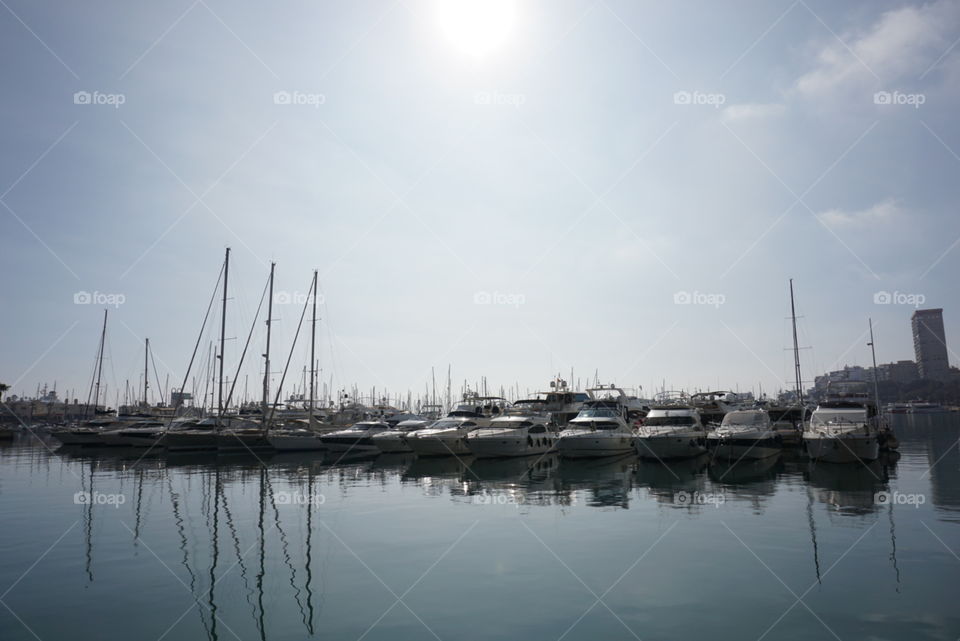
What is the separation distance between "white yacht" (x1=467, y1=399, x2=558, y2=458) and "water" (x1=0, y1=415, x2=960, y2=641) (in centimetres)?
1025

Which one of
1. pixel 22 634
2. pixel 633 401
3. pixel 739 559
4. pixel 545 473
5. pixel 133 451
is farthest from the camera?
pixel 633 401

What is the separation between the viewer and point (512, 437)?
37188 mm

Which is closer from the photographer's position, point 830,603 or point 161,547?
point 830,603

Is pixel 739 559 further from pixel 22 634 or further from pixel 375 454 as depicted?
pixel 375 454

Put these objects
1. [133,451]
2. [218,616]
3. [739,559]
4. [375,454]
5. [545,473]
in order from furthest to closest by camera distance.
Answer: [133,451]
[375,454]
[545,473]
[739,559]
[218,616]

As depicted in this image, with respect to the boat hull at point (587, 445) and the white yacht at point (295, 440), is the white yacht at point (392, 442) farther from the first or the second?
the boat hull at point (587, 445)

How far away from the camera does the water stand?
990 centimetres

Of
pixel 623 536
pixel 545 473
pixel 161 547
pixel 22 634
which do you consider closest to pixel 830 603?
pixel 623 536

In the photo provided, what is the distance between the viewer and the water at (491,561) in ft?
32.5

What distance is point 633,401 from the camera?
60.5 metres

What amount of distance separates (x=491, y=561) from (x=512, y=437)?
933 inches

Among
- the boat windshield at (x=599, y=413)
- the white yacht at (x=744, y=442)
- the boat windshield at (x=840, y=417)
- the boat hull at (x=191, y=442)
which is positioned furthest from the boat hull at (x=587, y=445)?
the boat hull at (x=191, y=442)

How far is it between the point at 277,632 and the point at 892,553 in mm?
13772

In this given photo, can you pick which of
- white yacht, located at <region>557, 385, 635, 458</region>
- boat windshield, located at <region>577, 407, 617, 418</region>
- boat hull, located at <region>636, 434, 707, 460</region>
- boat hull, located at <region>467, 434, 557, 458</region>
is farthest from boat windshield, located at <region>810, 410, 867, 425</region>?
boat hull, located at <region>467, 434, 557, 458</region>
